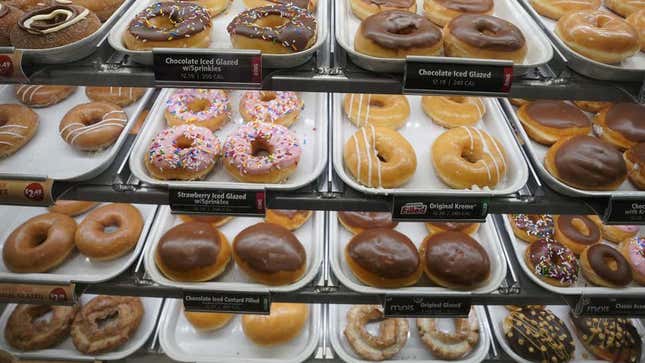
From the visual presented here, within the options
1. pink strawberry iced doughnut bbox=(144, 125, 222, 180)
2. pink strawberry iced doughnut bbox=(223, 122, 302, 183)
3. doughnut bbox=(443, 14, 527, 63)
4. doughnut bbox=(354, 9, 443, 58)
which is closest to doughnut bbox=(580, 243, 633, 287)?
doughnut bbox=(443, 14, 527, 63)

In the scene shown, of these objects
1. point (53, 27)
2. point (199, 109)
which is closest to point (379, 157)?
point (199, 109)

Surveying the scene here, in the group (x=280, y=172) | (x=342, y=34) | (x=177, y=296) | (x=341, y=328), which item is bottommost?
(x=341, y=328)

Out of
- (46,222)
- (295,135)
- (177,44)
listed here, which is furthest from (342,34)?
(46,222)

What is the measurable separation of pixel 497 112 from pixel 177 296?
176cm

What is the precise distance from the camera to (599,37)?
1.90 metres

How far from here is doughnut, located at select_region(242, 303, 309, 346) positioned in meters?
2.52

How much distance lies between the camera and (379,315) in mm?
2693

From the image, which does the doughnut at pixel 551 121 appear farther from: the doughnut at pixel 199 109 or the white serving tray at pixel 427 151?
the doughnut at pixel 199 109

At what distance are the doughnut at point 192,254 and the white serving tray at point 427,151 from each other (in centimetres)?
66

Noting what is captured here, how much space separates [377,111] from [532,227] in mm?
1031

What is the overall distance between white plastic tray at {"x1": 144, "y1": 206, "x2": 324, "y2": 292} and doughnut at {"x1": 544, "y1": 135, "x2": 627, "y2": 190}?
3.55 ft

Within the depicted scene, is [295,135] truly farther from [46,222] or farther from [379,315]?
[46,222]

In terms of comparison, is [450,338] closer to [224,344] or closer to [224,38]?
[224,344]

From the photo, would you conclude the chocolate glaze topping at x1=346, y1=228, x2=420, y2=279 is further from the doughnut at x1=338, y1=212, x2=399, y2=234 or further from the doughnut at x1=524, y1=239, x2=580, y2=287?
the doughnut at x1=524, y1=239, x2=580, y2=287
